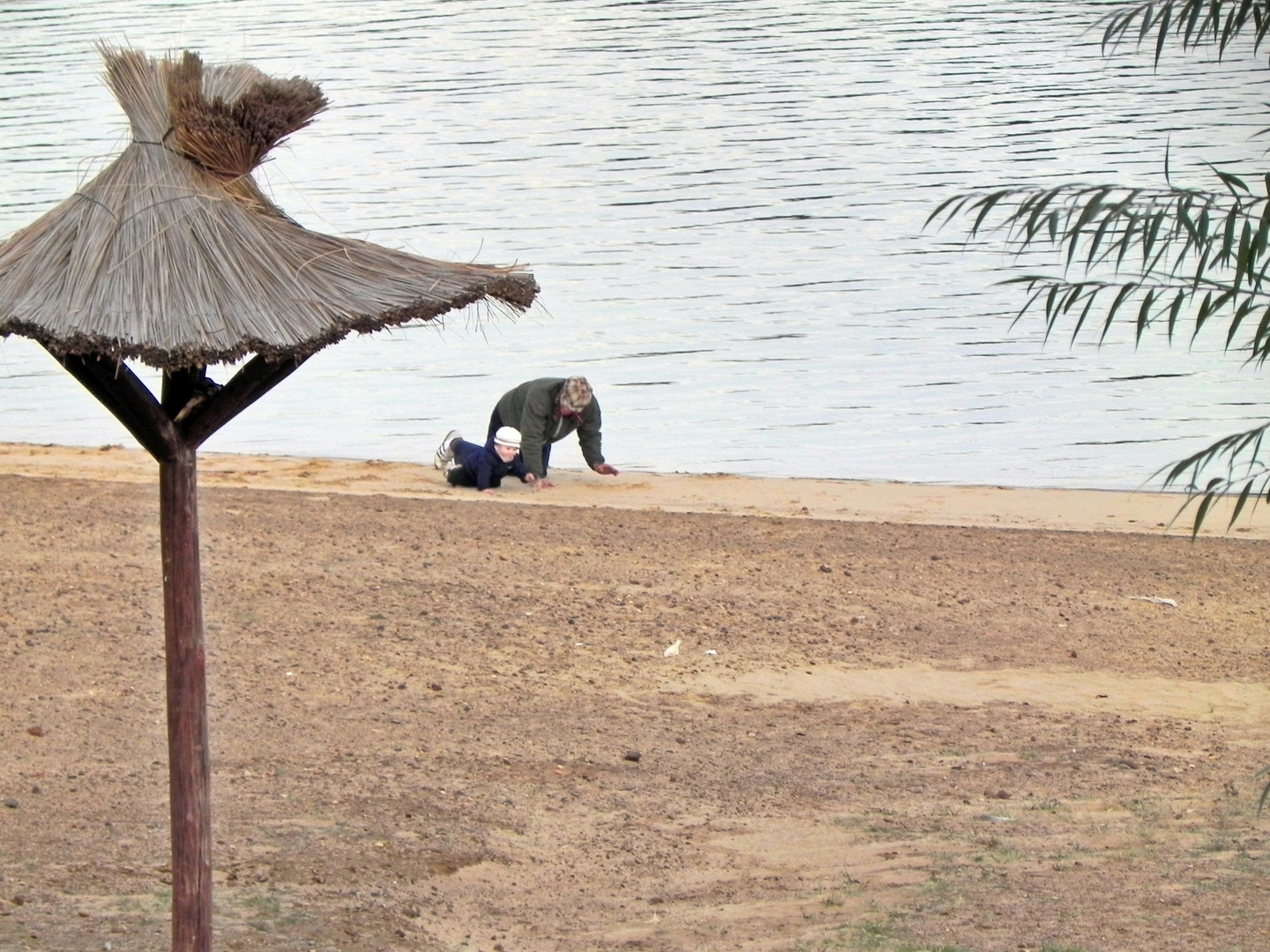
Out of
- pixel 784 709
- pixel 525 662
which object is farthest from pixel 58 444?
pixel 784 709

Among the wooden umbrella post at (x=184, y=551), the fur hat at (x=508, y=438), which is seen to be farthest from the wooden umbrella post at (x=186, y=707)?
the fur hat at (x=508, y=438)

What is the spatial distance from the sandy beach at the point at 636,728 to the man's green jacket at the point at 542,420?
33.4 inches

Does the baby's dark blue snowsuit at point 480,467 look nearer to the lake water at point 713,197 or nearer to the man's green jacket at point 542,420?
the man's green jacket at point 542,420

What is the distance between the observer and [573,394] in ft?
41.8

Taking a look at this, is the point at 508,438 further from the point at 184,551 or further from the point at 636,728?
the point at 184,551

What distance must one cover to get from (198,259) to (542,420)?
27.0ft

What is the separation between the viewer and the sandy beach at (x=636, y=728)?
6.18m

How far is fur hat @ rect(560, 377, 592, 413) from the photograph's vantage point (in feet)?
41.8

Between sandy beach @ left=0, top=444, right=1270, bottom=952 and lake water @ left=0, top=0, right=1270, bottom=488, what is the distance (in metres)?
2.12

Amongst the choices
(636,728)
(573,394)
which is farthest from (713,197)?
(636,728)

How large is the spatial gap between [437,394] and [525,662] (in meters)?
9.83

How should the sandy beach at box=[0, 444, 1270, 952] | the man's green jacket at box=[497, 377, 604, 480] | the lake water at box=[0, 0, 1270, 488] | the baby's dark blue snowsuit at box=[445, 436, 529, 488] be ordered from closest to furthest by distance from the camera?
the sandy beach at box=[0, 444, 1270, 952] < the man's green jacket at box=[497, 377, 604, 480] < the baby's dark blue snowsuit at box=[445, 436, 529, 488] < the lake water at box=[0, 0, 1270, 488]

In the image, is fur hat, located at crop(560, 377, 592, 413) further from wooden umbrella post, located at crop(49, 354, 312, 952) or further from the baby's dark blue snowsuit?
wooden umbrella post, located at crop(49, 354, 312, 952)

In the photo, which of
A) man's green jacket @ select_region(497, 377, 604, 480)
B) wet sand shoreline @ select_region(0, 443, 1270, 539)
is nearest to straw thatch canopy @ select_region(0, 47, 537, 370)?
man's green jacket @ select_region(497, 377, 604, 480)
